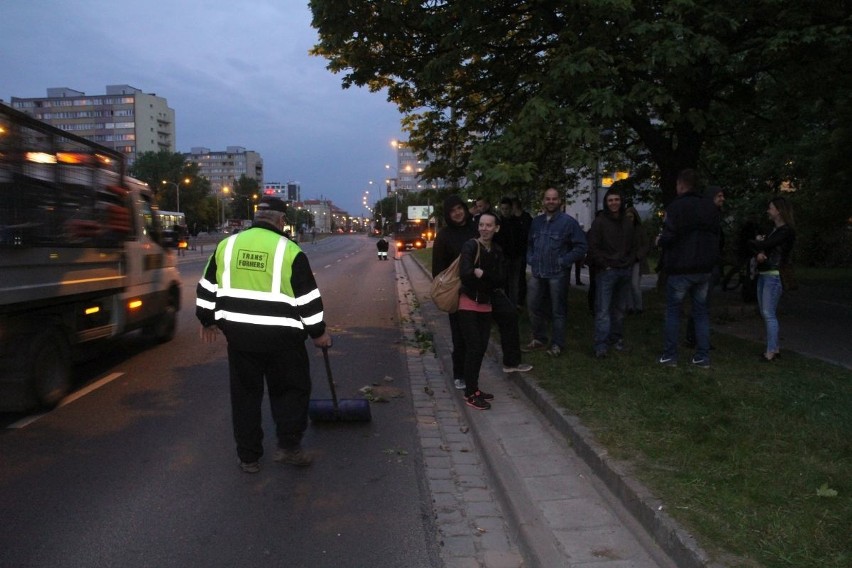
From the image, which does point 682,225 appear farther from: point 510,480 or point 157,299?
point 157,299

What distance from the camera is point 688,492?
394 centimetres

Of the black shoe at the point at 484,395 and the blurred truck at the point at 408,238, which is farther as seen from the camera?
the blurred truck at the point at 408,238

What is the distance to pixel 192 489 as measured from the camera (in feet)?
15.4

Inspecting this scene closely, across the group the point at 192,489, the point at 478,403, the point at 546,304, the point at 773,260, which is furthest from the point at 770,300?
the point at 192,489

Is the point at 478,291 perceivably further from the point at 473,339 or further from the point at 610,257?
the point at 610,257

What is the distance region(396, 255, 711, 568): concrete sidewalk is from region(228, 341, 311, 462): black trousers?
3.65 ft

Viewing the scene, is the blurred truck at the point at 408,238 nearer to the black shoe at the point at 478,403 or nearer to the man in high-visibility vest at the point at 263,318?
the black shoe at the point at 478,403

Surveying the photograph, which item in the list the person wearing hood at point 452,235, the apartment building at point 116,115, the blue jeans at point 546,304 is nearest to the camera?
the person wearing hood at point 452,235

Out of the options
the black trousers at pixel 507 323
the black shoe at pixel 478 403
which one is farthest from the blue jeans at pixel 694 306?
the black shoe at pixel 478 403

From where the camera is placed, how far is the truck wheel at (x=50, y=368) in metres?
6.25

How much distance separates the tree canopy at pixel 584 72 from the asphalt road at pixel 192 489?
3.67 metres

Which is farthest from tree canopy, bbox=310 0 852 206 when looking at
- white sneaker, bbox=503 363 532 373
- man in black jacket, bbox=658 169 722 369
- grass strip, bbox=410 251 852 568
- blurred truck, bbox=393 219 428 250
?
blurred truck, bbox=393 219 428 250

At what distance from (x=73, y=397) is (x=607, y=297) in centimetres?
578

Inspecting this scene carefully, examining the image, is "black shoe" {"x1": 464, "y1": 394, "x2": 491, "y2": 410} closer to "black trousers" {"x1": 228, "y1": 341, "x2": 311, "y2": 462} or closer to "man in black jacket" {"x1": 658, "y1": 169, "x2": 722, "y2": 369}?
"black trousers" {"x1": 228, "y1": 341, "x2": 311, "y2": 462}
